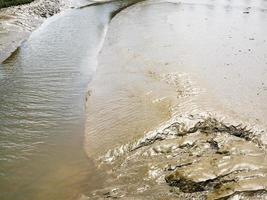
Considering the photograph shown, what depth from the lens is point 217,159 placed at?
1075 cm

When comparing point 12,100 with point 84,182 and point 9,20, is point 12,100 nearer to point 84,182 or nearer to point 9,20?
point 84,182

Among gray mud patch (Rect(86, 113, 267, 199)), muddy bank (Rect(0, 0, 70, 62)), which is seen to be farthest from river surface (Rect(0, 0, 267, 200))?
muddy bank (Rect(0, 0, 70, 62))

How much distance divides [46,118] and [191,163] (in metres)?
6.27

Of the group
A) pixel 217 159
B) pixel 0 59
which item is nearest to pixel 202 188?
pixel 217 159

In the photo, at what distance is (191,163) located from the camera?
36.0 feet

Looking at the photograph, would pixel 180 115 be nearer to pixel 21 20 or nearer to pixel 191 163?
pixel 191 163

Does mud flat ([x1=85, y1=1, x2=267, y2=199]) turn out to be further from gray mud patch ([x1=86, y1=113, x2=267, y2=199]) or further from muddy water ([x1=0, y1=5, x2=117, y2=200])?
muddy water ([x1=0, y1=5, x2=117, y2=200])

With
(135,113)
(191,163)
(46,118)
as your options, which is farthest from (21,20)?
(191,163)

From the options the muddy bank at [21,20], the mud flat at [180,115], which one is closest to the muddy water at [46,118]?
the mud flat at [180,115]

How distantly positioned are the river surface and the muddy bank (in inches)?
55.8

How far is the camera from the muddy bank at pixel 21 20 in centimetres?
2548

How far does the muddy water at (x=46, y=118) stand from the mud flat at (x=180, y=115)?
2.08ft

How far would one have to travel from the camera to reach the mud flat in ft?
33.8

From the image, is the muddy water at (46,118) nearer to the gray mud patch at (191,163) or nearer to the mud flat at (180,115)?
the mud flat at (180,115)
